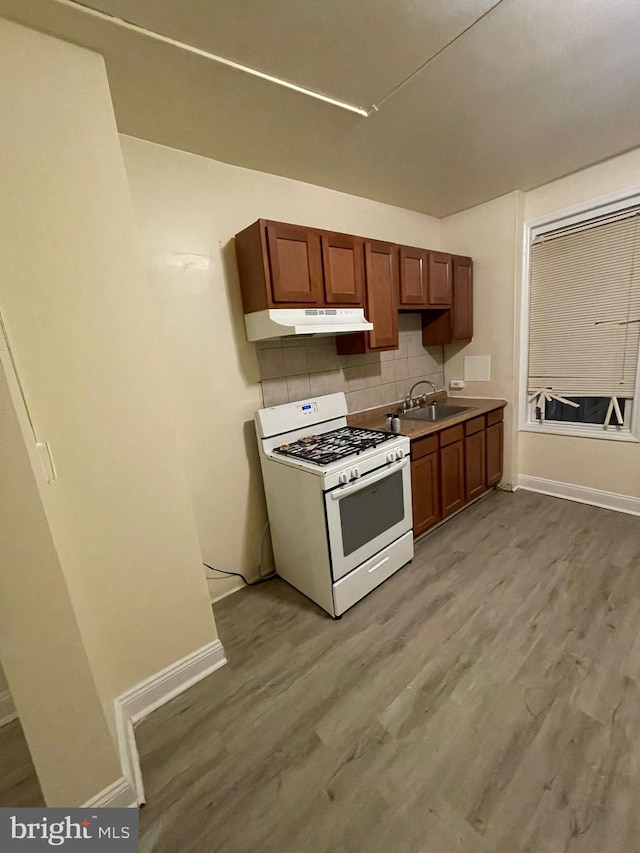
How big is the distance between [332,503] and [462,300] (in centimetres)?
243

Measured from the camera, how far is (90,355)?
129cm

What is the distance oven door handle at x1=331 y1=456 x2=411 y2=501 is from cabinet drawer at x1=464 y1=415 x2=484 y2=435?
846 millimetres

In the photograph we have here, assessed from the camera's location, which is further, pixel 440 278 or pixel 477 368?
pixel 477 368

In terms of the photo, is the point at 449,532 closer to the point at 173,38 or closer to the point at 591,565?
the point at 591,565

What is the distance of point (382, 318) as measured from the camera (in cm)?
247

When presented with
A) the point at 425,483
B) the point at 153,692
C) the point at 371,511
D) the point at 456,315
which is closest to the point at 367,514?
the point at 371,511

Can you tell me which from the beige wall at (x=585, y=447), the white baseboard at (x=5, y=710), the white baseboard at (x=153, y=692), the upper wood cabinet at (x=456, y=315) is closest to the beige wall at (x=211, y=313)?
the white baseboard at (x=153, y=692)

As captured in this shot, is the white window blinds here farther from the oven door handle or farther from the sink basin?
the oven door handle

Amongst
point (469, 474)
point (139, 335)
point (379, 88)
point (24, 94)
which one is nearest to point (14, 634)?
point (139, 335)

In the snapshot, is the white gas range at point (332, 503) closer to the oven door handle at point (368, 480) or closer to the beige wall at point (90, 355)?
the oven door handle at point (368, 480)

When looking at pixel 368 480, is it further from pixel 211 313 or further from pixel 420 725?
pixel 211 313

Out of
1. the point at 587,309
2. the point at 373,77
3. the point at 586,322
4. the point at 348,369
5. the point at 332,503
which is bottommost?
the point at 332,503

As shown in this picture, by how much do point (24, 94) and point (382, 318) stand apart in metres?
2.00

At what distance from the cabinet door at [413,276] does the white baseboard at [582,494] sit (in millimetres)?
2033
